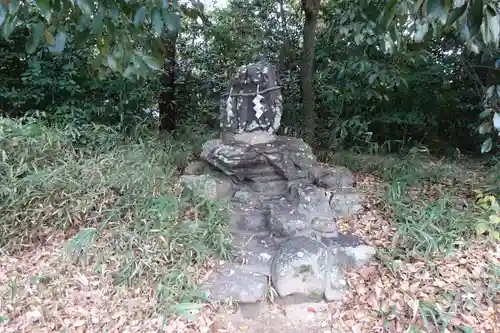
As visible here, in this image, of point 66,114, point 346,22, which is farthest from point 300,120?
point 66,114

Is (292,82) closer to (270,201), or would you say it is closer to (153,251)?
(270,201)

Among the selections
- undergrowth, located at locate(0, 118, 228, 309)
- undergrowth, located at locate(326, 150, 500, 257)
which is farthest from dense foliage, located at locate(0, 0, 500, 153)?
undergrowth, located at locate(0, 118, 228, 309)

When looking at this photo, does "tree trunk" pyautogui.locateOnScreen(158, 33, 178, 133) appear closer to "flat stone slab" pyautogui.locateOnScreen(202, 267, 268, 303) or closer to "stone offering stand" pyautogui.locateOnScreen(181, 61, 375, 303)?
"stone offering stand" pyautogui.locateOnScreen(181, 61, 375, 303)

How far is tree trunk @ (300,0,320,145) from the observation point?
482 cm

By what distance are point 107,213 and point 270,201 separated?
4.75 ft

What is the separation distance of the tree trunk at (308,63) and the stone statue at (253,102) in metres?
1.05

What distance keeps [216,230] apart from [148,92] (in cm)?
302

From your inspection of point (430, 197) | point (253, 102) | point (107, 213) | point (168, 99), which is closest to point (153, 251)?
point (107, 213)

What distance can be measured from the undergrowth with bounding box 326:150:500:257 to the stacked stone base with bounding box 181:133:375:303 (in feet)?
1.17

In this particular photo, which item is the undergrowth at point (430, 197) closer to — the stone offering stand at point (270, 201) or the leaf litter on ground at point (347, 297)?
the leaf litter on ground at point (347, 297)

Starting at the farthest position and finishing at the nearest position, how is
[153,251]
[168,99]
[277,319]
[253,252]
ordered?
[168,99]
[253,252]
[153,251]
[277,319]

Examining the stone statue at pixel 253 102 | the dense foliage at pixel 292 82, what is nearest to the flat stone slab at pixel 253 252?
the stone statue at pixel 253 102

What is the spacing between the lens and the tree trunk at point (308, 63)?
4.82m

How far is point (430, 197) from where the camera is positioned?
3732mm
